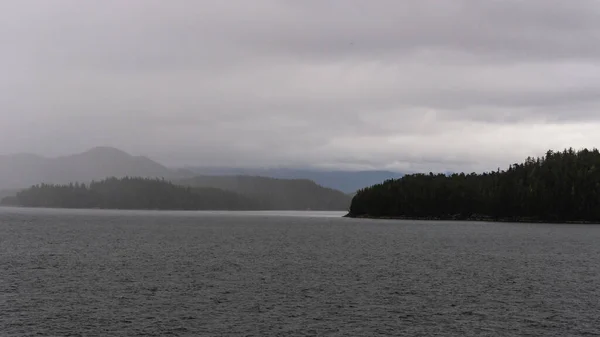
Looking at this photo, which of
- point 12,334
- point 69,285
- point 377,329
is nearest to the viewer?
point 12,334

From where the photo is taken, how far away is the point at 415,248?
151 meters

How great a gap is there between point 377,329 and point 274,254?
7596 centimetres

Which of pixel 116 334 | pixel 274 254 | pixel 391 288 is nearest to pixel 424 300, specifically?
pixel 391 288

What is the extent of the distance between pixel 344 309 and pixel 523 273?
4761 cm

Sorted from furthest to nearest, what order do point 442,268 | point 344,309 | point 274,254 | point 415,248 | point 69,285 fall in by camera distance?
point 415,248 < point 274,254 < point 442,268 < point 69,285 < point 344,309

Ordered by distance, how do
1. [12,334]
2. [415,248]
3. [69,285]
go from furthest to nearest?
[415,248]
[69,285]
[12,334]

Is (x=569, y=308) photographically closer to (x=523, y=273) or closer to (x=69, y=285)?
(x=523, y=273)

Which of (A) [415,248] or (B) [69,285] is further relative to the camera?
(A) [415,248]

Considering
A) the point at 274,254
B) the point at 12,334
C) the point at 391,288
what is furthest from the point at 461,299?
the point at 274,254

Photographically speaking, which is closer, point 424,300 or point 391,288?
point 424,300

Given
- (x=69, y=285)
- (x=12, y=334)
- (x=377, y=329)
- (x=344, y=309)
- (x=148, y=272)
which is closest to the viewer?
(x=12, y=334)

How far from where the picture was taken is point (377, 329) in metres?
53.0

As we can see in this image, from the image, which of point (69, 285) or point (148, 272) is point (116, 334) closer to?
point (69, 285)

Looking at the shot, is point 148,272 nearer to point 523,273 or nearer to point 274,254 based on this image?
point 274,254
